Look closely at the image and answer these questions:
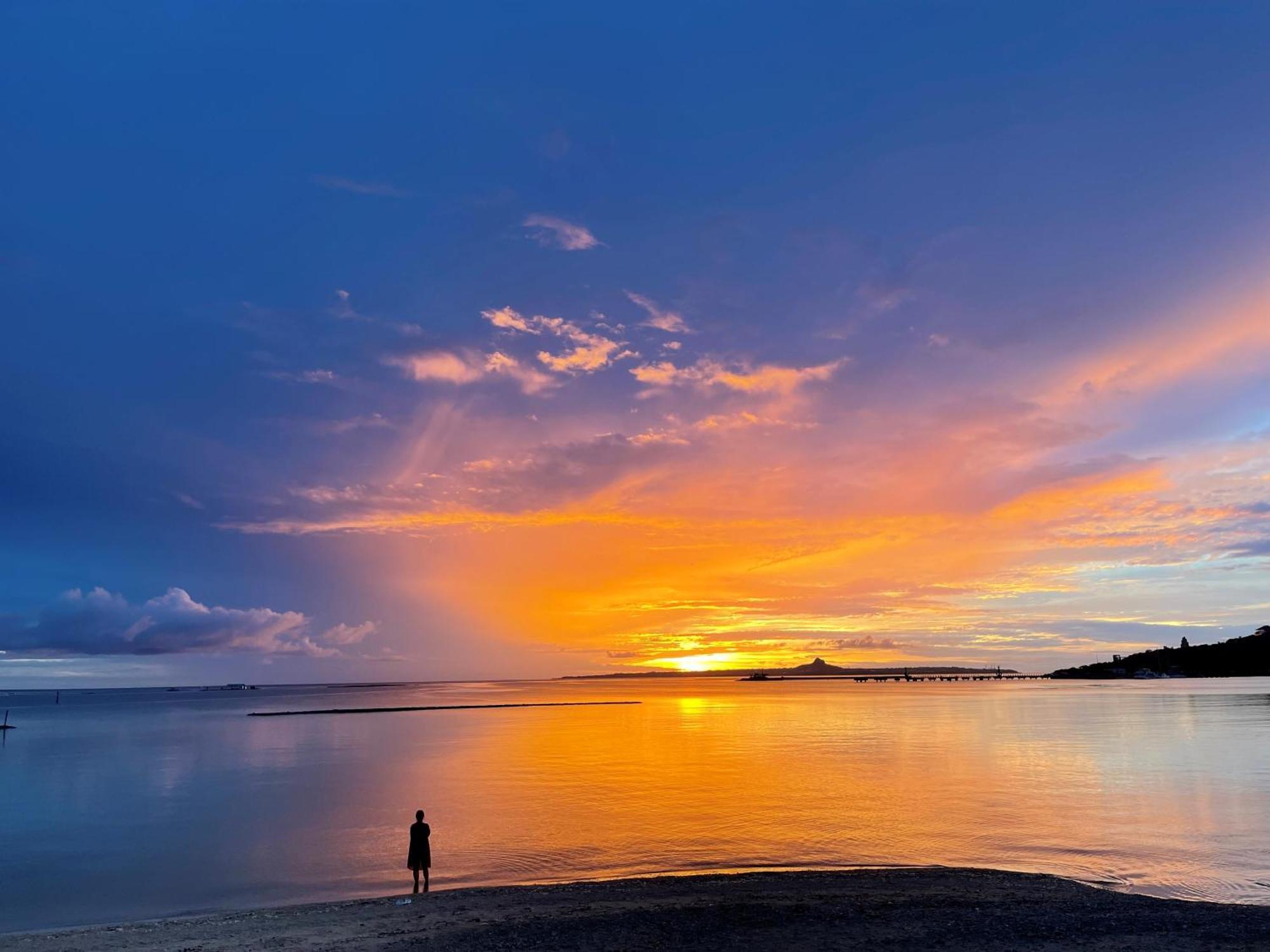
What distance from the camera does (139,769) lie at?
6619 centimetres

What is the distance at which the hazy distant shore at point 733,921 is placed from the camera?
58.4 feet

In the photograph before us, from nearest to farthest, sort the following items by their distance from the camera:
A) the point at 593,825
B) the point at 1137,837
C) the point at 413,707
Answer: the point at 1137,837, the point at 593,825, the point at 413,707

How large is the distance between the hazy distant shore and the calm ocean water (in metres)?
3.89

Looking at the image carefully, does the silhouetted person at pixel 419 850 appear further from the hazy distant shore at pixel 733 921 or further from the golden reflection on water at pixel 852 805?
the golden reflection on water at pixel 852 805

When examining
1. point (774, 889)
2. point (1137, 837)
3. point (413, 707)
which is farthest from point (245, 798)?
point (413, 707)

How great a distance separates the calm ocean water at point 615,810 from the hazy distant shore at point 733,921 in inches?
153

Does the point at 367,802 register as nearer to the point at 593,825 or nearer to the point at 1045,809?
the point at 593,825

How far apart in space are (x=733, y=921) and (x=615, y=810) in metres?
23.3

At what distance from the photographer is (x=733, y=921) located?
19812mm

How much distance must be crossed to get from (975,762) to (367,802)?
136 feet

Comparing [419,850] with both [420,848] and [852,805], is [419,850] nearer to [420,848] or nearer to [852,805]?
[420,848]

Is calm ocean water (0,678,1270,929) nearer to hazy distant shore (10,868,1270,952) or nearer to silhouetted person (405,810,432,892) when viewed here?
silhouetted person (405,810,432,892)

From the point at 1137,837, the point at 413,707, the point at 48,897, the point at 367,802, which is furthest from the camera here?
the point at 413,707

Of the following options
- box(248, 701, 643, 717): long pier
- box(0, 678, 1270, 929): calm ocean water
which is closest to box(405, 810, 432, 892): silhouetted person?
box(0, 678, 1270, 929): calm ocean water
